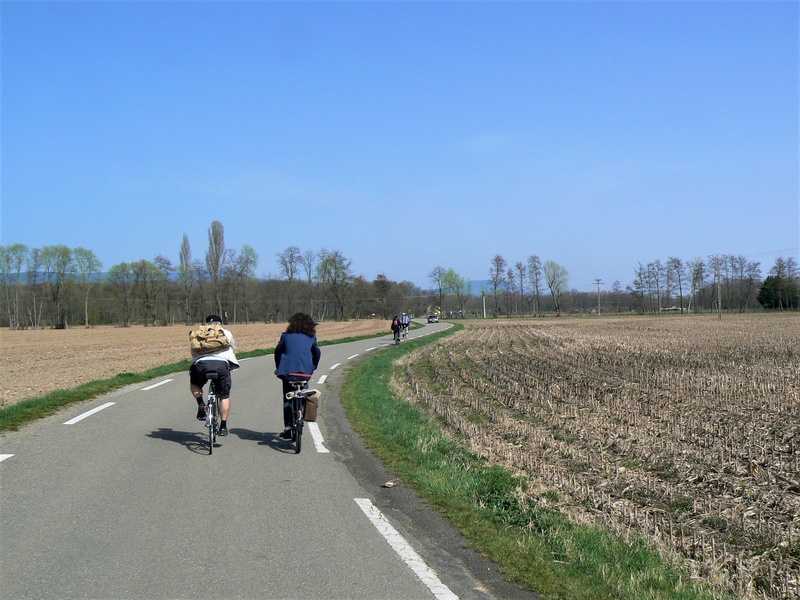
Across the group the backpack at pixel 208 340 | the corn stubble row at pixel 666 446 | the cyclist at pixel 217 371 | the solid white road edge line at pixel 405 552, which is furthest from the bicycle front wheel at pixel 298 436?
the corn stubble row at pixel 666 446

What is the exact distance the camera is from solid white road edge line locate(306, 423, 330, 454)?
946 centimetres

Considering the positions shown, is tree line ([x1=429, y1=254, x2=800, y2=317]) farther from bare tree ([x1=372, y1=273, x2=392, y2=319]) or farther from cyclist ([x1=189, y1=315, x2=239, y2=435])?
cyclist ([x1=189, y1=315, x2=239, y2=435])

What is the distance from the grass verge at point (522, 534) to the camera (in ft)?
15.2

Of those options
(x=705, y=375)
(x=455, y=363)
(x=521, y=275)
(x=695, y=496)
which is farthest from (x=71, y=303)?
(x=695, y=496)

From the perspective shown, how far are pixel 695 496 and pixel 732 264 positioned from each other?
124855 mm

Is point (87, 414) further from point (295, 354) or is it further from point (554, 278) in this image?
point (554, 278)

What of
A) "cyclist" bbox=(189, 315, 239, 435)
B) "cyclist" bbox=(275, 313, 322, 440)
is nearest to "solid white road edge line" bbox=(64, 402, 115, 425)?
"cyclist" bbox=(189, 315, 239, 435)

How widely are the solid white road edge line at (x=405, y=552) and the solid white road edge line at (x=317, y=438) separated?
2708 millimetres

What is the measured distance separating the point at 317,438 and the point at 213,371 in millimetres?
2046

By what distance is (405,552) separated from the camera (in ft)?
17.2

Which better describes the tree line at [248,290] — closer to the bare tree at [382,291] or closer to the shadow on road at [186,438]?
the bare tree at [382,291]

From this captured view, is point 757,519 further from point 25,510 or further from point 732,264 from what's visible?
point 732,264

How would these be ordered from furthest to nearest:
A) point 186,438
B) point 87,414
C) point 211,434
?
1. point 87,414
2. point 186,438
3. point 211,434

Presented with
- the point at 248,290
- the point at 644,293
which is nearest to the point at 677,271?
the point at 644,293
